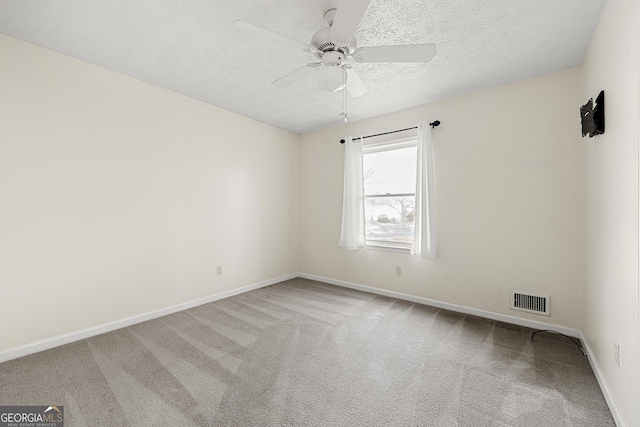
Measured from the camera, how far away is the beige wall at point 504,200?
8.59 ft

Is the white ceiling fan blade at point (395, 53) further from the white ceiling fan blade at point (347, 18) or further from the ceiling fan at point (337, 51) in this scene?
the white ceiling fan blade at point (347, 18)

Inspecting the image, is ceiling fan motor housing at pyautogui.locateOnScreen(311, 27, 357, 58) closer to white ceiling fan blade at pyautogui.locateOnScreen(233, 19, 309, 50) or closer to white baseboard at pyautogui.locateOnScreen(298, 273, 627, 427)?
white ceiling fan blade at pyautogui.locateOnScreen(233, 19, 309, 50)

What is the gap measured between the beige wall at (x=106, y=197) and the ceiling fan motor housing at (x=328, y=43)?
87.6 inches

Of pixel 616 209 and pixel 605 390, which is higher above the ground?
pixel 616 209

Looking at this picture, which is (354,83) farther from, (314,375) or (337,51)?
(314,375)

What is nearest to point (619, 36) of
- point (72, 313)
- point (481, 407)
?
point (481, 407)

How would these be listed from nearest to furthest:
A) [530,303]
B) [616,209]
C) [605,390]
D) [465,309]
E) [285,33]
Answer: [616,209], [605,390], [285,33], [530,303], [465,309]

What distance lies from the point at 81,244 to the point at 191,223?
1.08 meters

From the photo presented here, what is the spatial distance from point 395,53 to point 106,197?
2907 mm

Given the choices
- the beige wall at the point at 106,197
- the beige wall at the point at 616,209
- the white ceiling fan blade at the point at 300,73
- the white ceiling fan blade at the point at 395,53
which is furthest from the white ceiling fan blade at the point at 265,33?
the beige wall at the point at 106,197

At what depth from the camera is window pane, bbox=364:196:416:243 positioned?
3779 millimetres

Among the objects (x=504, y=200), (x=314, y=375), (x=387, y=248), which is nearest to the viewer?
(x=314, y=375)

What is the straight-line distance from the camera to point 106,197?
271 cm

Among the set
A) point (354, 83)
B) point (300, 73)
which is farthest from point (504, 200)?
point (300, 73)
